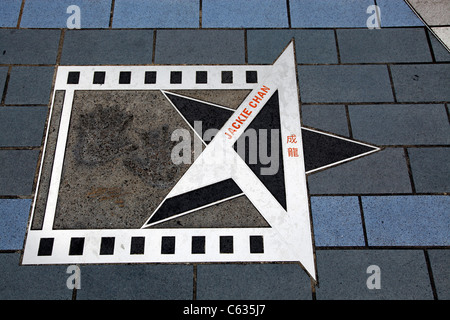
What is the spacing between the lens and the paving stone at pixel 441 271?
288 centimetres

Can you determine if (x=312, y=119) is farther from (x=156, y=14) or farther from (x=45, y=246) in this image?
(x=45, y=246)

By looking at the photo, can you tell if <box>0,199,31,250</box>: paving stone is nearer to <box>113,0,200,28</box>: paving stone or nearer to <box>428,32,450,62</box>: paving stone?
<box>113,0,200,28</box>: paving stone

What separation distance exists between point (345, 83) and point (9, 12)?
3.95 metres

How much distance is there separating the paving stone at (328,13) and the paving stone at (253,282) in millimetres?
2733

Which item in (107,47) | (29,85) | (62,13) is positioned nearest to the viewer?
(29,85)

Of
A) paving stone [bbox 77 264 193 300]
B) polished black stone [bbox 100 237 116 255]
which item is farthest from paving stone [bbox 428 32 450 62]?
polished black stone [bbox 100 237 116 255]

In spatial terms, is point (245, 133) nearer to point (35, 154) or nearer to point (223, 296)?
point (223, 296)

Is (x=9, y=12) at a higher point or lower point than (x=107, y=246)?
higher

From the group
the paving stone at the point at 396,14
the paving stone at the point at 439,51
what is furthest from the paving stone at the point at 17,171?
the paving stone at the point at 439,51

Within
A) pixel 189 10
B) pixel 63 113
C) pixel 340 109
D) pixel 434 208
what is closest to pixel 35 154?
pixel 63 113

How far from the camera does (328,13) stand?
12.9ft

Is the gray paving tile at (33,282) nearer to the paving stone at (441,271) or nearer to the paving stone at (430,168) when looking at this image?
the paving stone at (441,271)

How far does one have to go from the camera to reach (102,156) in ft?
10.6

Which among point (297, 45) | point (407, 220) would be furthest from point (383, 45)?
point (407, 220)
